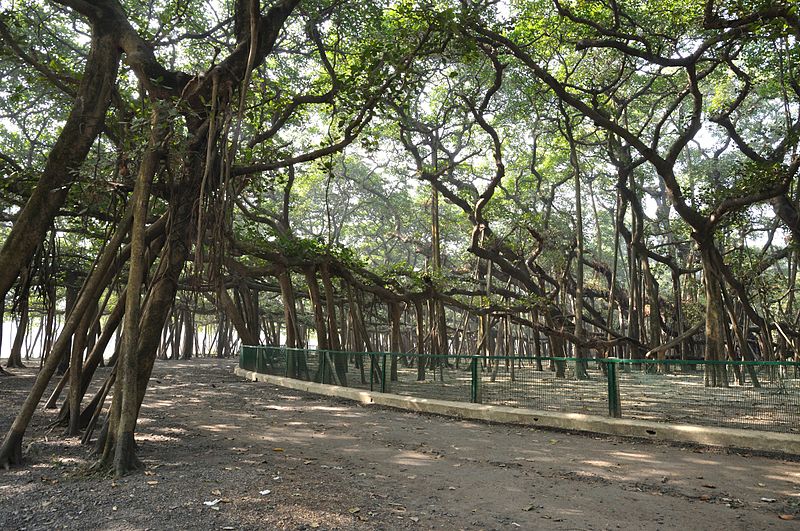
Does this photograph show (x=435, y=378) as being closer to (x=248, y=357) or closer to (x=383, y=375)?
(x=383, y=375)

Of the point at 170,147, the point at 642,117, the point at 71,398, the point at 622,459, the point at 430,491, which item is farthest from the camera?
the point at 642,117

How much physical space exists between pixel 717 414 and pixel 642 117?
597 inches

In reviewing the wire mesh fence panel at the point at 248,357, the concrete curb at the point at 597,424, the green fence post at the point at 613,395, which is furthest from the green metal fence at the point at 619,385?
the wire mesh fence panel at the point at 248,357

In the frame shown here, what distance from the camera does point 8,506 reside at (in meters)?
3.73

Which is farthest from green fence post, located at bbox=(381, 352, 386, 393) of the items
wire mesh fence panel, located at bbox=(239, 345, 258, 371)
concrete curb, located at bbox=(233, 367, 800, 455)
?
wire mesh fence panel, located at bbox=(239, 345, 258, 371)

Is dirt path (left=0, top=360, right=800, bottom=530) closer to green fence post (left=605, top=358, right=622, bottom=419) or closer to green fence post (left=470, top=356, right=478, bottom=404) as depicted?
green fence post (left=605, top=358, right=622, bottom=419)

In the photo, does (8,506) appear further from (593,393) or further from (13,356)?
(13,356)

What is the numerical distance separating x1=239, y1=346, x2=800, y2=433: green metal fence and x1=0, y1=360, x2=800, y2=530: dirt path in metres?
0.75

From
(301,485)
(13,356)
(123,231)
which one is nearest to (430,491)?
(301,485)

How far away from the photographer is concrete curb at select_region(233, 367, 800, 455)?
6004mm

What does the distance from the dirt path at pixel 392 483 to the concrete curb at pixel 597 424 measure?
0.78 feet

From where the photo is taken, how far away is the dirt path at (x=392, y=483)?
11.9 feet

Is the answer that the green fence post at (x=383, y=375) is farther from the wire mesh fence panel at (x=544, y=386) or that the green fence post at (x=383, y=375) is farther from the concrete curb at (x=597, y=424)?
the wire mesh fence panel at (x=544, y=386)

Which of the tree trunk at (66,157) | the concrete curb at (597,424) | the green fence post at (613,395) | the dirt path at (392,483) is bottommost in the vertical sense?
the dirt path at (392,483)
